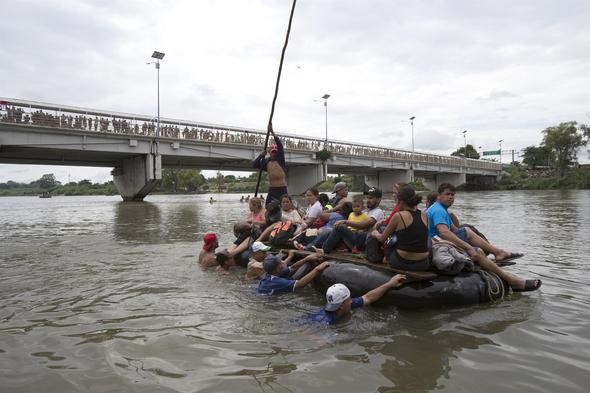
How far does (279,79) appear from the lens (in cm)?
963

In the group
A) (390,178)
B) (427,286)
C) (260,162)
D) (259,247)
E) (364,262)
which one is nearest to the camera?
(427,286)

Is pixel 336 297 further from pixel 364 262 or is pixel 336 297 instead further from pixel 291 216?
pixel 291 216

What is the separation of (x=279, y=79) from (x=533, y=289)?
257 inches

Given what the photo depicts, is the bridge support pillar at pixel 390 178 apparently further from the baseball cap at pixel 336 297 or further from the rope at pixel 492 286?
the baseball cap at pixel 336 297

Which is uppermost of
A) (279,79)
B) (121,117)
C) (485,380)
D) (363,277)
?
(121,117)

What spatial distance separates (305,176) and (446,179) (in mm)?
41789

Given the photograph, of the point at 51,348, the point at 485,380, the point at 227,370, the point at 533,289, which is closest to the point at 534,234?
the point at 533,289

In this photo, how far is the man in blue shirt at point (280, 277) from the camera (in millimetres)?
6500

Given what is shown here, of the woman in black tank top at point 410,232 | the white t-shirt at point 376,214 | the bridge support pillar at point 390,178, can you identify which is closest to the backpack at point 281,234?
the white t-shirt at point 376,214

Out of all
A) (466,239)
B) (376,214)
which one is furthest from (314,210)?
(466,239)

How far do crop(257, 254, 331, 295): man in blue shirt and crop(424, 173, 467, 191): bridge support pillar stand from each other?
2844 inches

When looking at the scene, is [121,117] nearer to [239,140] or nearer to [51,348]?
[239,140]

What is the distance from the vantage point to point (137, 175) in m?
38.9

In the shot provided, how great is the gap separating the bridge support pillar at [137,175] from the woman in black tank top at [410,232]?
3355cm
